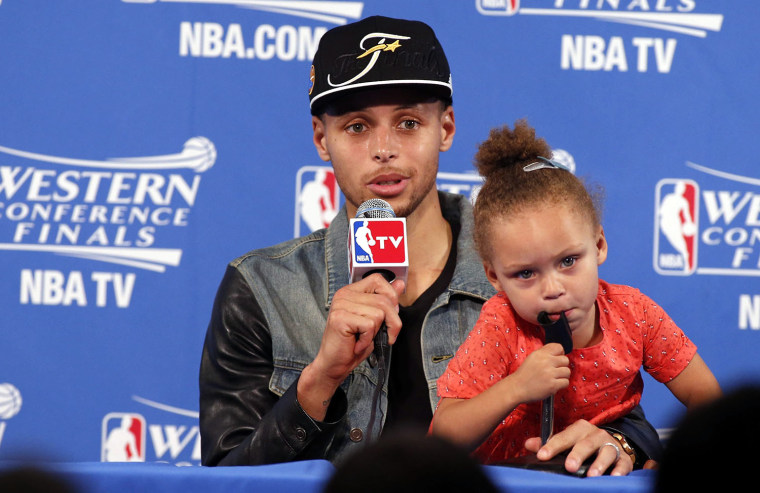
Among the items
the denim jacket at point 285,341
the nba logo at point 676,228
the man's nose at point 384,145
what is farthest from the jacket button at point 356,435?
the nba logo at point 676,228

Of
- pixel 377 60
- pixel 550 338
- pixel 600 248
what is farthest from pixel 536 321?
pixel 377 60

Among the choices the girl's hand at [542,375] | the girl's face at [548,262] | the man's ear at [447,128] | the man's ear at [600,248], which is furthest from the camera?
the man's ear at [447,128]

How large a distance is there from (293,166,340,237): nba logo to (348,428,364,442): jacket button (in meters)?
0.95

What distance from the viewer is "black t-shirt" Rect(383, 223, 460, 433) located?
186cm

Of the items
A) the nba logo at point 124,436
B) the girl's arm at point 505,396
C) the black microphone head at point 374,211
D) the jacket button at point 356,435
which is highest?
the black microphone head at point 374,211

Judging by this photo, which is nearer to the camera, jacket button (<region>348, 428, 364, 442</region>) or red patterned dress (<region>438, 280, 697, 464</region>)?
red patterned dress (<region>438, 280, 697, 464</region>)

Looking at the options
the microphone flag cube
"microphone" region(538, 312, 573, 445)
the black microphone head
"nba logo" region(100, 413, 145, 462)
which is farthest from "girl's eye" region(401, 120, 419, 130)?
"nba logo" region(100, 413, 145, 462)

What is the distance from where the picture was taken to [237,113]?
269 cm

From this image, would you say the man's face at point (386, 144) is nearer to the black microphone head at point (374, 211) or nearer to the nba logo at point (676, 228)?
the black microphone head at point (374, 211)

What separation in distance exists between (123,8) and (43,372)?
3.71 feet

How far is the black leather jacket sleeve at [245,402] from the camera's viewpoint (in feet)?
5.55

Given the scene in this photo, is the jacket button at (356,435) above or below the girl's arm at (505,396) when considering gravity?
below

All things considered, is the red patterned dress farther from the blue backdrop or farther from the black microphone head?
the blue backdrop

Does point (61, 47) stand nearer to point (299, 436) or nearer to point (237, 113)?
point (237, 113)
